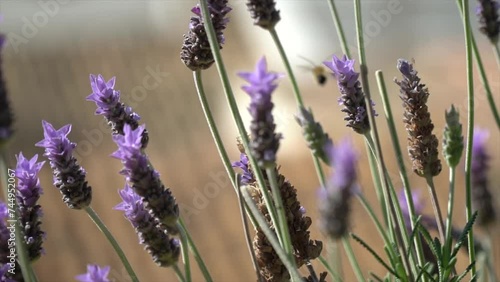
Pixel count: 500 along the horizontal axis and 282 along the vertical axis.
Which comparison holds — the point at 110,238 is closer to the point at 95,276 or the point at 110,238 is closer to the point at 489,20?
the point at 95,276

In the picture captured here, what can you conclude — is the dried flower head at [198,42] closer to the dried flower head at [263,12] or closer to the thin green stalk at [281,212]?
the dried flower head at [263,12]

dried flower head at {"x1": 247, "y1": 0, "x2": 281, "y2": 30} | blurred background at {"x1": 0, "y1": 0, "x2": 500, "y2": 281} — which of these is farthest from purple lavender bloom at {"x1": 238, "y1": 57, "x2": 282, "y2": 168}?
blurred background at {"x1": 0, "y1": 0, "x2": 500, "y2": 281}

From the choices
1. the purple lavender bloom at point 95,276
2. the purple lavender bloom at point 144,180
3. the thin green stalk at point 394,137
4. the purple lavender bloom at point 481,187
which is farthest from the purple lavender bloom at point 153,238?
the purple lavender bloom at point 481,187

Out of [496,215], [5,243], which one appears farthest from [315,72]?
[5,243]

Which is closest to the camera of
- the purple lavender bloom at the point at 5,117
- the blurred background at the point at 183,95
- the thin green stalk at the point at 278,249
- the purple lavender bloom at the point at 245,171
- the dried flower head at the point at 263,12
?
the purple lavender bloom at the point at 5,117

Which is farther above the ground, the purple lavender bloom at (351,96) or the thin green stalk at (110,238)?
the purple lavender bloom at (351,96)

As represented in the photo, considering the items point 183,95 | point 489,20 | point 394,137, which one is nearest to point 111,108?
point 394,137
